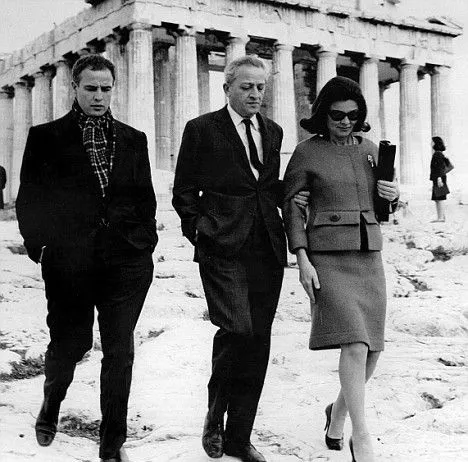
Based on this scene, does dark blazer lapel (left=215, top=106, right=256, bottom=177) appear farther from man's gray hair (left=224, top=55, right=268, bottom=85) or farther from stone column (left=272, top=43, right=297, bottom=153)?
stone column (left=272, top=43, right=297, bottom=153)

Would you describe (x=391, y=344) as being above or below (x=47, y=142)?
below

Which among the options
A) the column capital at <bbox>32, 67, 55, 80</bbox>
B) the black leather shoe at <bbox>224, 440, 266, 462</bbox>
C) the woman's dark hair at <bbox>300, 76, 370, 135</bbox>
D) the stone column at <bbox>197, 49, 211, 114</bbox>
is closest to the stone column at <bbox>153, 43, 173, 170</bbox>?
the stone column at <bbox>197, 49, 211, 114</bbox>

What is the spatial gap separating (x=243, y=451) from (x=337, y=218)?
1.60m

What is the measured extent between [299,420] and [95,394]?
165 cm

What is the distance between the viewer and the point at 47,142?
207 inches

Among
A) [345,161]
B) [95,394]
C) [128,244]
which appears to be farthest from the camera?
[95,394]

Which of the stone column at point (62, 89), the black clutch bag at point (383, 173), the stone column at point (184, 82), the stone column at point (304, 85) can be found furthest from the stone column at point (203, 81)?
the black clutch bag at point (383, 173)

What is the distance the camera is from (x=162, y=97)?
30.3 m

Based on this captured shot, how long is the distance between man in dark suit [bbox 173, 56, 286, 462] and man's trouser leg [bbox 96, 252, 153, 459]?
47 cm

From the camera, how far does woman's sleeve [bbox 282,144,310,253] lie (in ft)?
17.7

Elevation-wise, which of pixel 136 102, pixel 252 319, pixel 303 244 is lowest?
pixel 252 319

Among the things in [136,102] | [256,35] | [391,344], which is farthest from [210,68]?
[391,344]

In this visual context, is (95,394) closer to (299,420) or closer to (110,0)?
(299,420)

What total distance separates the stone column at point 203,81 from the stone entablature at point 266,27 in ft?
10.6
